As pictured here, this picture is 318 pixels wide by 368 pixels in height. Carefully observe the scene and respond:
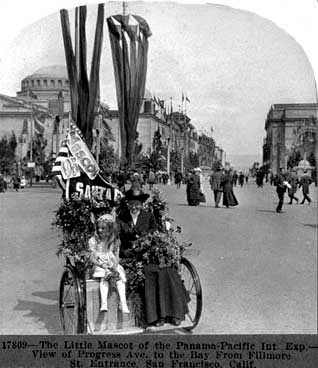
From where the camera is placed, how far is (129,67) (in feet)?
21.7

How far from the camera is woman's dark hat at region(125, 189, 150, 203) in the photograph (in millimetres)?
6229

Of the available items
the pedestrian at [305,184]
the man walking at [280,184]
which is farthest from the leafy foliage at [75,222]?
the pedestrian at [305,184]

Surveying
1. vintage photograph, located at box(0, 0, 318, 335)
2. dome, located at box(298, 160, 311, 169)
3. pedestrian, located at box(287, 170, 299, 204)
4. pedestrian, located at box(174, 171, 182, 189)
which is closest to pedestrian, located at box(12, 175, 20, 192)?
vintage photograph, located at box(0, 0, 318, 335)

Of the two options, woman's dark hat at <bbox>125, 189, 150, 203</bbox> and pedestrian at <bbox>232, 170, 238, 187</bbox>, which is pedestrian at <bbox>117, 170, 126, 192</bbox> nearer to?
woman's dark hat at <bbox>125, 189, 150, 203</bbox>

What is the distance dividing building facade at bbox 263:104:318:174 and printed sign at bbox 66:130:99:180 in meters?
1.89

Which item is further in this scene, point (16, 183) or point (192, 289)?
point (16, 183)

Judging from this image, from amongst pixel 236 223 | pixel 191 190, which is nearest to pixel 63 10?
pixel 191 190

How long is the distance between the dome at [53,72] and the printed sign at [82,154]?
0.63 metres

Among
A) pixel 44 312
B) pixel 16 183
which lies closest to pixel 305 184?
pixel 44 312

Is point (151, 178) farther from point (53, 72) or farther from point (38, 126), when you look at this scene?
point (53, 72)

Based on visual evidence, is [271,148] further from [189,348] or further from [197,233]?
[189,348]

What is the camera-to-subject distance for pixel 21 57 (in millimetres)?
6492

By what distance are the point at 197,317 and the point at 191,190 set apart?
1.59 m

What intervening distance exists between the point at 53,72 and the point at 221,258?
8.61 feet
